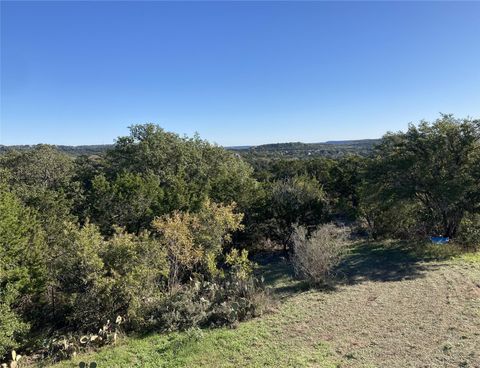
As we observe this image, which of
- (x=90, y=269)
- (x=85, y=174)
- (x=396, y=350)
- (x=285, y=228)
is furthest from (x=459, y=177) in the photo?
(x=85, y=174)

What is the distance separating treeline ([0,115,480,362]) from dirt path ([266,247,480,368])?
8.29 feet

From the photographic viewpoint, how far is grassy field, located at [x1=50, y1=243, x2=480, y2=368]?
909 centimetres

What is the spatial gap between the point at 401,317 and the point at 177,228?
891 cm

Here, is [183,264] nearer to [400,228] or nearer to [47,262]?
[47,262]

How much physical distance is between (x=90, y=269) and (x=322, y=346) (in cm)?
736

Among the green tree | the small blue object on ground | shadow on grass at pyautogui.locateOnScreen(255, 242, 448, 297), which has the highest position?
the green tree

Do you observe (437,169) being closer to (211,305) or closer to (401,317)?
(401,317)

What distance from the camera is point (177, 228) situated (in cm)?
1541

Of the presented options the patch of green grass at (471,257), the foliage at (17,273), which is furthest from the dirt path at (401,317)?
the foliage at (17,273)

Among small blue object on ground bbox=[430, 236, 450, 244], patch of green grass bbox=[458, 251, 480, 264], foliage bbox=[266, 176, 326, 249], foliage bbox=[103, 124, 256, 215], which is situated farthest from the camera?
foliage bbox=[103, 124, 256, 215]

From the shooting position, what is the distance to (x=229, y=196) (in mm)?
23078

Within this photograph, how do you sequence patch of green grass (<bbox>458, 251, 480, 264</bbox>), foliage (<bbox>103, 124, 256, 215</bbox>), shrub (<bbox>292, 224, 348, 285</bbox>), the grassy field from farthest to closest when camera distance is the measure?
1. foliage (<bbox>103, 124, 256, 215</bbox>)
2. patch of green grass (<bbox>458, 251, 480, 264</bbox>)
3. shrub (<bbox>292, 224, 348, 285</bbox>)
4. the grassy field

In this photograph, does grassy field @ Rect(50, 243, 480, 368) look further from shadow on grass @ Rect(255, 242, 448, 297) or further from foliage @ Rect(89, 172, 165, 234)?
foliage @ Rect(89, 172, 165, 234)

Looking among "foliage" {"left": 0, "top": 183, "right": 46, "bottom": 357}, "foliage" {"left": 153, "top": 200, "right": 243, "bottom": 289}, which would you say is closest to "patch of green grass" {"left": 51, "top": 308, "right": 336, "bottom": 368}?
"foliage" {"left": 0, "top": 183, "right": 46, "bottom": 357}
